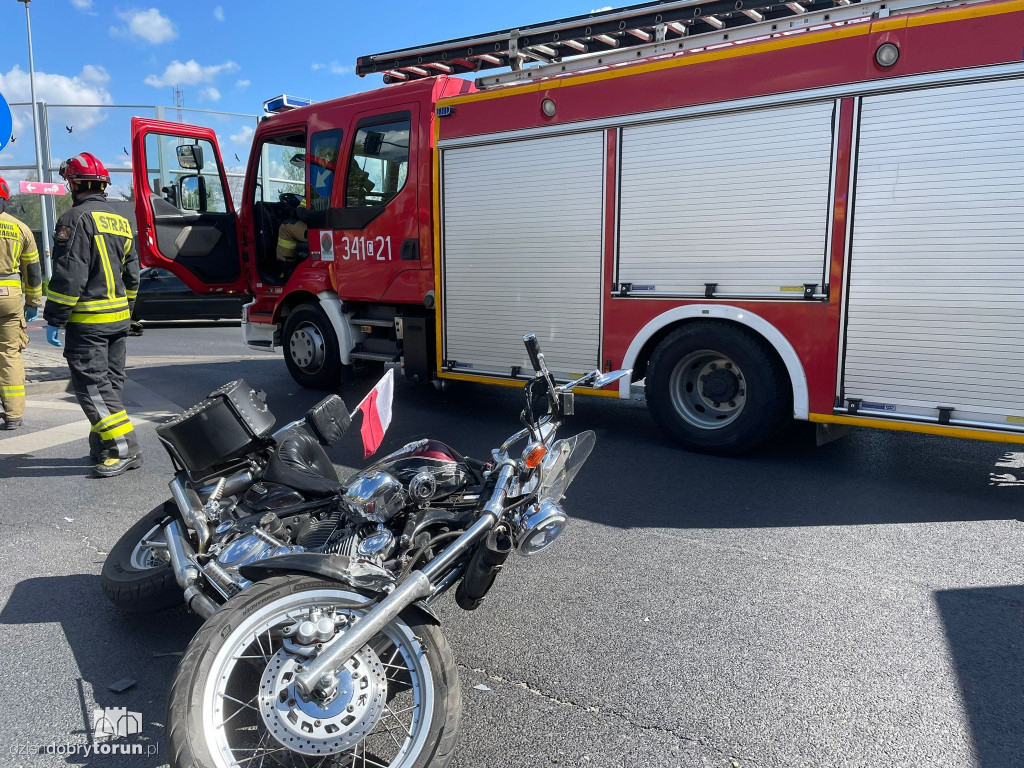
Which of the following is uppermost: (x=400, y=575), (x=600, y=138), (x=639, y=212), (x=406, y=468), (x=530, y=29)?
(x=530, y=29)

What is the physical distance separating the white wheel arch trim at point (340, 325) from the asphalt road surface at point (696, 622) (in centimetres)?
243

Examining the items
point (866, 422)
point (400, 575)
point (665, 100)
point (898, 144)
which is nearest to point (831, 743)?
point (400, 575)

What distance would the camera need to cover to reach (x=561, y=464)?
110 inches

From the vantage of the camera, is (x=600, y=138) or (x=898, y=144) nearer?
(x=898, y=144)

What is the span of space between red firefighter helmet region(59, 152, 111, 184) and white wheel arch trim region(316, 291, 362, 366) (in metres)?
2.72

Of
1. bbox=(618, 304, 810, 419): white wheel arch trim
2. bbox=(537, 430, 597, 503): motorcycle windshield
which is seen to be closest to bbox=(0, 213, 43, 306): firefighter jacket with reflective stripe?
bbox=(618, 304, 810, 419): white wheel arch trim

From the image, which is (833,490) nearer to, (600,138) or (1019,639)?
(1019,639)

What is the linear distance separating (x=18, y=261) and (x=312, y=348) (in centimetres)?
264

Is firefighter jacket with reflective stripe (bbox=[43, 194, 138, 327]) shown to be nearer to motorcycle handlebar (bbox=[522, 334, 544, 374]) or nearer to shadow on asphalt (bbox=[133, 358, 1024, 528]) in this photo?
shadow on asphalt (bbox=[133, 358, 1024, 528])

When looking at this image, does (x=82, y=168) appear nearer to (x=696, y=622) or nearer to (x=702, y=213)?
(x=702, y=213)

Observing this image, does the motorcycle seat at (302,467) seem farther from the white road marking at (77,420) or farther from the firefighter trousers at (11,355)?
the firefighter trousers at (11,355)

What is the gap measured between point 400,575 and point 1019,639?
93.8 inches

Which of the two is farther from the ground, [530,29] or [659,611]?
[530,29]

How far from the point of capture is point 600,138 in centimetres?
588
